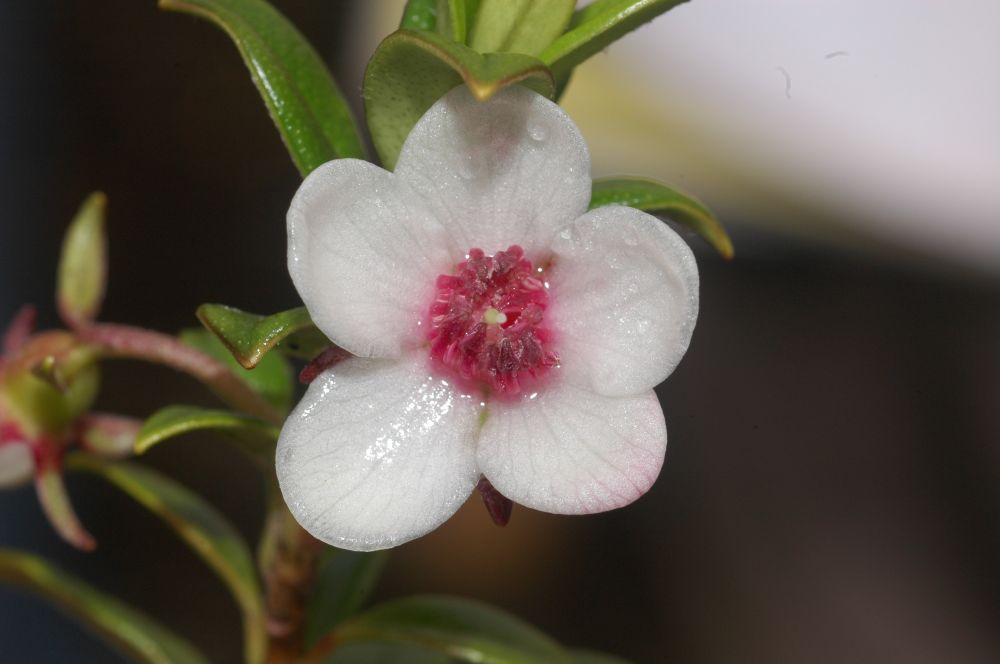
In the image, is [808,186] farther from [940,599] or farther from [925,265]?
[940,599]

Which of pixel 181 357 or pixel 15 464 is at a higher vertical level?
pixel 181 357

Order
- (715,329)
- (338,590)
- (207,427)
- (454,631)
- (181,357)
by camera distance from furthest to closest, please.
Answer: (715,329) < (338,590) < (454,631) < (181,357) < (207,427)

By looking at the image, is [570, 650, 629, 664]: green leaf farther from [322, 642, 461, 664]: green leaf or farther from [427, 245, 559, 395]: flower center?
[427, 245, 559, 395]: flower center

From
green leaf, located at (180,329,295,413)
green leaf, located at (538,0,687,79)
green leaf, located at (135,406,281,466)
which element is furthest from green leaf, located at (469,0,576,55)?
green leaf, located at (180,329,295,413)

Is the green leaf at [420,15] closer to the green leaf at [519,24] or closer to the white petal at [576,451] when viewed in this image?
the green leaf at [519,24]

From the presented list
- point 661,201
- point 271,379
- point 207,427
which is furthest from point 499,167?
point 271,379

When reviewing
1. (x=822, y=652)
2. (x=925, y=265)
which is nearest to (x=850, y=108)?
(x=925, y=265)

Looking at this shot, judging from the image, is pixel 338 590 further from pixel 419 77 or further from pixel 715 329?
pixel 715 329

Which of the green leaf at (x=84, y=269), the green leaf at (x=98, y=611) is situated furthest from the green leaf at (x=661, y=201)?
the green leaf at (x=98, y=611)
